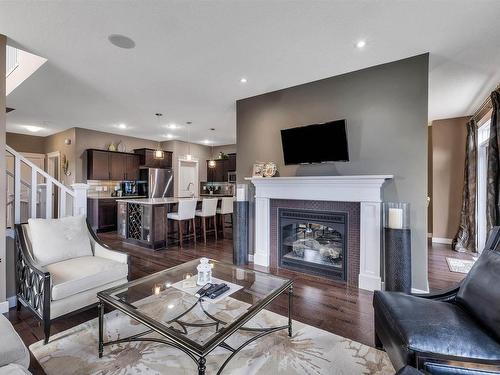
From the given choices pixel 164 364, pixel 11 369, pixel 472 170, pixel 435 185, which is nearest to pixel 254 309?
pixel 164 364

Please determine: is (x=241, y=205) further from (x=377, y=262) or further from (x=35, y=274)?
(x=35, y=274)

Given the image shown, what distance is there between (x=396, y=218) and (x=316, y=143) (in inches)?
54.2

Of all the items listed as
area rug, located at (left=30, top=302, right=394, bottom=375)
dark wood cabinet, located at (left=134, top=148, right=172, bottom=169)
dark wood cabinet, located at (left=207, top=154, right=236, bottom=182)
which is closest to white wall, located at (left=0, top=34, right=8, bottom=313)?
area rug, located at (left=30, top=302, right=394, bottom=375)

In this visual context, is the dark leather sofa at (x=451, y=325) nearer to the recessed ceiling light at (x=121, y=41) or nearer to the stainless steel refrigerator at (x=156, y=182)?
the recessed ceiling light at (x=121, y=41)

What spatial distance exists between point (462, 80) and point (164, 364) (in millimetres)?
4863

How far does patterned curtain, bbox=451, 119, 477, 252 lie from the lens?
15.0 ft

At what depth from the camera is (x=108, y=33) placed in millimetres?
2480

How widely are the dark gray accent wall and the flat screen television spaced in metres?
0.13

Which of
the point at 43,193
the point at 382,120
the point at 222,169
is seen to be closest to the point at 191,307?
the point at 382,120

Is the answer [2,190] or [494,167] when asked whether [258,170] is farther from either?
[494,167]

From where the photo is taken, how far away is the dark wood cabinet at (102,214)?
6473 millimetres

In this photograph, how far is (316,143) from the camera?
11.4ft

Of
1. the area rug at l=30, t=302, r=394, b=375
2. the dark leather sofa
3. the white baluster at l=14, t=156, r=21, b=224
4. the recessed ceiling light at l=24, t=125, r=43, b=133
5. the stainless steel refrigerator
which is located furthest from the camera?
the stainless steel refrigerator

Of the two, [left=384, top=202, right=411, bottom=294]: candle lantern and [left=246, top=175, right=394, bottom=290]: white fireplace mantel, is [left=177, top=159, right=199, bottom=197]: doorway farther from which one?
Answer: [left=384, top=202, right=411, bottom=294]: candle lantern
